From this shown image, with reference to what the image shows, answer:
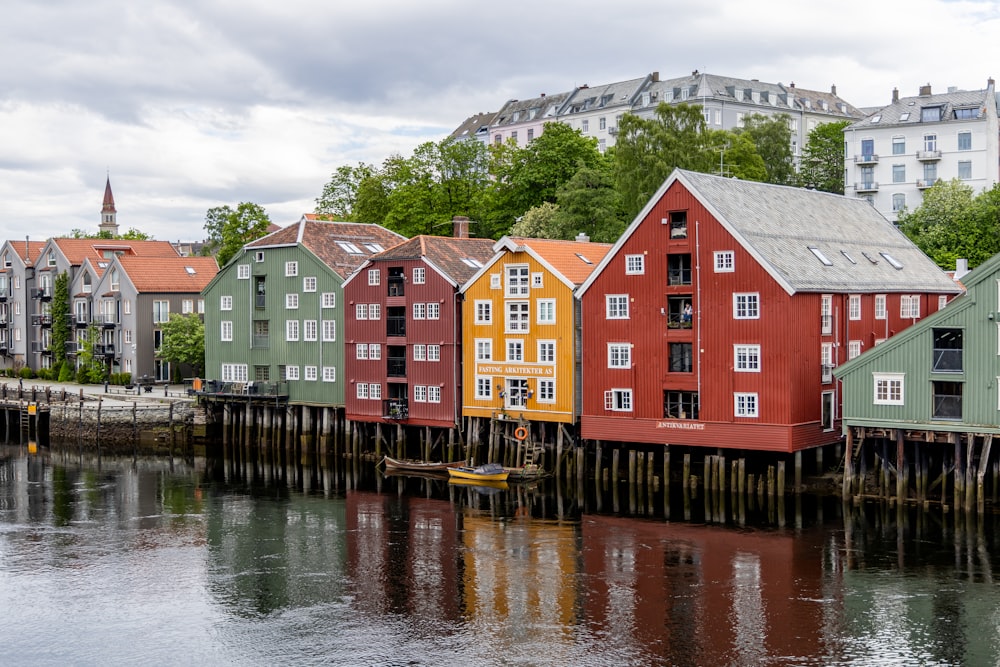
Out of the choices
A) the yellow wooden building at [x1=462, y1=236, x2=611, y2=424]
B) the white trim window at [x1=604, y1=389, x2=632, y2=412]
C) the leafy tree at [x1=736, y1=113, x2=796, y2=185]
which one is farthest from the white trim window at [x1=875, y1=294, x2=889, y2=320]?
the leafy tree at [x1=736, y1=113, x2=796, y2=185]

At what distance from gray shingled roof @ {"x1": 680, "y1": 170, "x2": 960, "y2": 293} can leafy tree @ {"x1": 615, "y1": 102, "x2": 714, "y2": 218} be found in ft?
59.3

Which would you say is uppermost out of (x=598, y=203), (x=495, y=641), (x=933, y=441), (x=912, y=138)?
(x=912, y=138)

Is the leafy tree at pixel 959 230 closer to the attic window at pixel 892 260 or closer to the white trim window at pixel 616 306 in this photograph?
the attic window at pixel 892 260

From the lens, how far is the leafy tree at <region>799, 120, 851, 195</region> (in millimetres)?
107750

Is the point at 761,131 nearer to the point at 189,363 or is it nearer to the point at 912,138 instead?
the point at 912,138

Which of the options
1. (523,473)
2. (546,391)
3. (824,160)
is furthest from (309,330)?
(824,160)

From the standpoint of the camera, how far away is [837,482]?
50.6 metres

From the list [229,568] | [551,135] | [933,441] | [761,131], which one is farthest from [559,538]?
[761,131]

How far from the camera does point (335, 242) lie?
73500 mm

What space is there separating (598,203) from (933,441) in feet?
127

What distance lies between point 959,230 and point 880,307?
2660 cm

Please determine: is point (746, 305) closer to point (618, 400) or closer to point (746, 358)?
point (746, 358)

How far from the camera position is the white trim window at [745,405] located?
1985 inches

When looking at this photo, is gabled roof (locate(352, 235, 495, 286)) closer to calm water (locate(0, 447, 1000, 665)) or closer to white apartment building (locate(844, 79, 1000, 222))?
calm water (locate(0, 447, 1000, 665))
